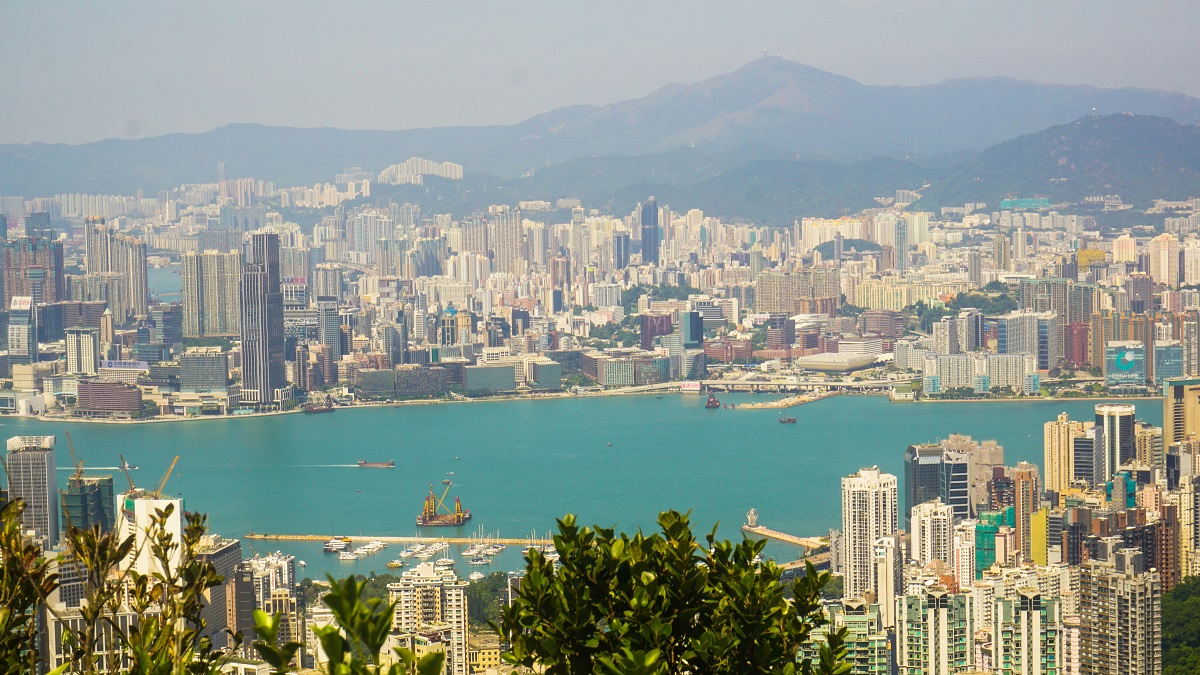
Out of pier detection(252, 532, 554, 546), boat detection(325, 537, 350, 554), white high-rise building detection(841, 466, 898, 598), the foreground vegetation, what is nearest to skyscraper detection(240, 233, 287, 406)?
pier detection(252, 532, 554, 546)

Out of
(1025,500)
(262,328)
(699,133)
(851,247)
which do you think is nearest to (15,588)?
(1025,500)

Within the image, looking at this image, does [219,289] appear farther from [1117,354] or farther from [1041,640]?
[1041,640]

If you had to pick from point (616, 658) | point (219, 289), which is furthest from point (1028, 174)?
point (616, 658)

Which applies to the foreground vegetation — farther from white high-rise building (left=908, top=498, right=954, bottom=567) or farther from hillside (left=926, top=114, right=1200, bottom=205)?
hillside (left=926, top=114, right=1200, bottom=205)

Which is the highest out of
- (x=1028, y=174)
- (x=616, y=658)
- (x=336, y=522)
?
(x=1028, y=174)

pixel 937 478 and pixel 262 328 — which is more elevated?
pixel 262 328

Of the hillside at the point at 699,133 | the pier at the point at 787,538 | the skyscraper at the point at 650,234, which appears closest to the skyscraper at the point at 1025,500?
the pier at the point at 787,538

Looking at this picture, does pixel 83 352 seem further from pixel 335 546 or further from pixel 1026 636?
pixel 1026 636
